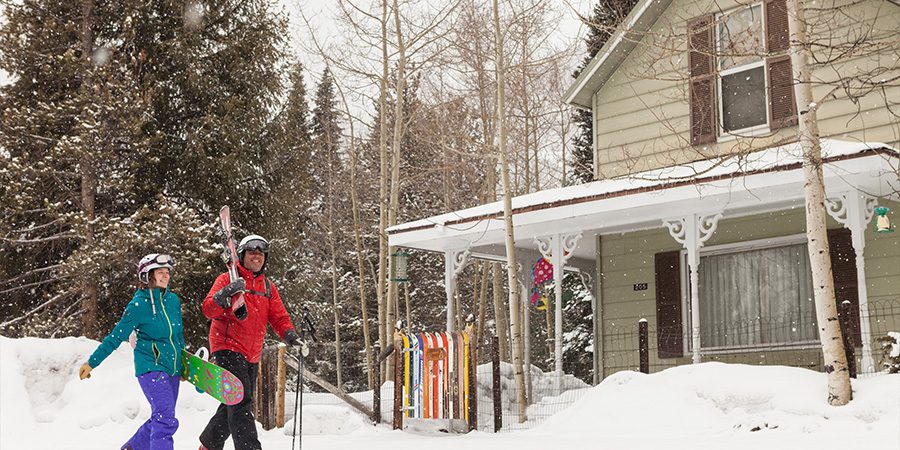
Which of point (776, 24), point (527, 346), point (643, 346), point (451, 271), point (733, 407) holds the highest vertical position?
point (776, 24)

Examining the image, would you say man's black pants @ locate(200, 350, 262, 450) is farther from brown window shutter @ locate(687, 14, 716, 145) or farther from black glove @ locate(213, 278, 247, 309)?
brown window shutter @ locate(687, 14, 716, 145)

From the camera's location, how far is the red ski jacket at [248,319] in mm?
7039

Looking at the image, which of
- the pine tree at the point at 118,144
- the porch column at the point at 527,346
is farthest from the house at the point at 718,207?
the pine tree at the point at 118,144

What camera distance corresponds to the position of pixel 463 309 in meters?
36.2

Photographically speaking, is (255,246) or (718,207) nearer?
(255,246)

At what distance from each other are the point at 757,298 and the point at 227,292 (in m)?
9.41

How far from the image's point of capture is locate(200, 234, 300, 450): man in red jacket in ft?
22.7

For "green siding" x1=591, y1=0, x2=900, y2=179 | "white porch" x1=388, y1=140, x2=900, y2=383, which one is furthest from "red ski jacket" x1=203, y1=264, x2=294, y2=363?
"green siding" x1=591, y1=0, x2=900, y2=179

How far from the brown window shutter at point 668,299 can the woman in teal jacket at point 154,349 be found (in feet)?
29.5

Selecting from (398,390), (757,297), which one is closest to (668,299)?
(757,297)

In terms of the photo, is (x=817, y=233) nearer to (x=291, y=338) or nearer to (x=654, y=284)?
(x=291, y=338)

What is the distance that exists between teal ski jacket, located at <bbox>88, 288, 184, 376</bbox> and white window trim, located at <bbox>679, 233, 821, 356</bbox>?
9.01 metres

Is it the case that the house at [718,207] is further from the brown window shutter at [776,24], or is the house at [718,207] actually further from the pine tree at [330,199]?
the pine tree at [330,199]

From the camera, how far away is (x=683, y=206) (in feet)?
40.5
